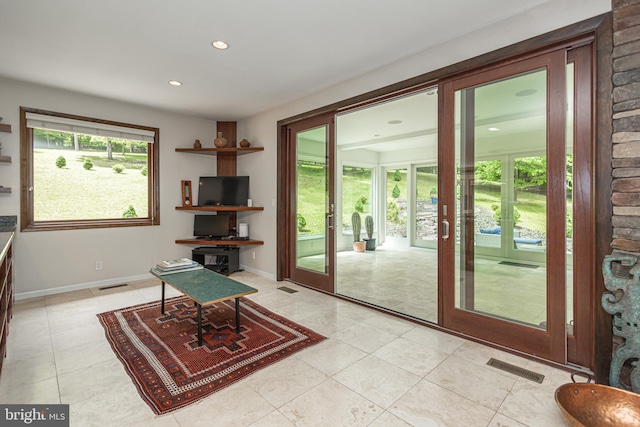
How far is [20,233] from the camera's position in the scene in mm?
3711

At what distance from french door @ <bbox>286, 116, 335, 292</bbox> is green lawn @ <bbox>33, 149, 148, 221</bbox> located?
7.73ft

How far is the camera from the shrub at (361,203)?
8172 mm

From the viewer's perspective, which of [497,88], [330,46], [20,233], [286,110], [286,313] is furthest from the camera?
[286,110]

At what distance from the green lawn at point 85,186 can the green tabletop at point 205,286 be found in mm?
2187

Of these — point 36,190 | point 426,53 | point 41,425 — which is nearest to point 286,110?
point 426,53

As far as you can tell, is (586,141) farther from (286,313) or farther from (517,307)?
(286,313)

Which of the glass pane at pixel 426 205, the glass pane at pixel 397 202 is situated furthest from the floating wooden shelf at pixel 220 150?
the glass pane at pixel 426 205

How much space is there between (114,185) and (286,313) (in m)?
3.27

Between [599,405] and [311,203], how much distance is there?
3.35 m

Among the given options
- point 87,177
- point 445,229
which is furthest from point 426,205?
point 87,177

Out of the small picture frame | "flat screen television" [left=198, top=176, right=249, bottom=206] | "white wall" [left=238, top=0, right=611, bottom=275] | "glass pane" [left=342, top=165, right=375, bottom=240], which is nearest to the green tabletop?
"white wall" [left=238, top=0, right=611, bottom=275]

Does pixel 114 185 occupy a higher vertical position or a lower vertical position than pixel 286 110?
lower

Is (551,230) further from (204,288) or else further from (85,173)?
(85,173)

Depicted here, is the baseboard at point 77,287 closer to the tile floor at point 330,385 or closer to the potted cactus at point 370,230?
the tile floor at point 330,385
